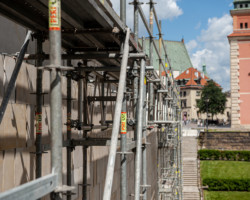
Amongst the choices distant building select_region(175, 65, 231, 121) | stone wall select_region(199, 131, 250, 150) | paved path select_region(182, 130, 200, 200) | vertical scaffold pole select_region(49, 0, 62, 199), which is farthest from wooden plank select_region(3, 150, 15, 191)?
distant building select_region(175, 65, 231, 121)

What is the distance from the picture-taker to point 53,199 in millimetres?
2908

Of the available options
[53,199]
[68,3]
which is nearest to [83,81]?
[68,3]

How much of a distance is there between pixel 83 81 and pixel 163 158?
491 inches

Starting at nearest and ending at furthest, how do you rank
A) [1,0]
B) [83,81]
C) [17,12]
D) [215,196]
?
1. [1,0]
2. [17,12]
3. [83,81]
4. [215,196]

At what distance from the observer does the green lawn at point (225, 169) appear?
33.5m

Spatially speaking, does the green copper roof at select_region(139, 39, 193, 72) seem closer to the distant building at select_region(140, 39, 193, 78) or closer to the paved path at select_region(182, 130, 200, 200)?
the distant building at select_region(140, 39, 193, 78)

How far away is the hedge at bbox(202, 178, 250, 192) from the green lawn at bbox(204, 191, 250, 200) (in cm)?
60

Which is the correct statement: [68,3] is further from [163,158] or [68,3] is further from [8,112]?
[163,158]

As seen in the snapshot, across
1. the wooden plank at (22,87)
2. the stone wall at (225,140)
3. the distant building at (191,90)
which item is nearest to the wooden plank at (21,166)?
the wooden plank at (22,87)

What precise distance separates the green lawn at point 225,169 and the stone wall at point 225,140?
5.80 m

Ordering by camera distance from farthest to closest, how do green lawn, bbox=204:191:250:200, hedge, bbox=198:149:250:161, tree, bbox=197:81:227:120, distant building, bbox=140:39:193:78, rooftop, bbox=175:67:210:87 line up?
distant building, bbox=140:39:193:78 → rooftop, bbox=175:67:210:87 → tree, bbox=197:81:227:120 → hedge, bbox=198:149:250:161 → green lawn, bbox=204:191:250:200

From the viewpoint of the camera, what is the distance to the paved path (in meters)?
28.4

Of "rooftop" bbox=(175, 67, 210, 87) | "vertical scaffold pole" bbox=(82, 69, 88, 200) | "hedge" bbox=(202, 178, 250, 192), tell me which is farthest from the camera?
"rooftop" bbox=(175, 67, 210, 87)

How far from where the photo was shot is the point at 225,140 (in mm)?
44562
